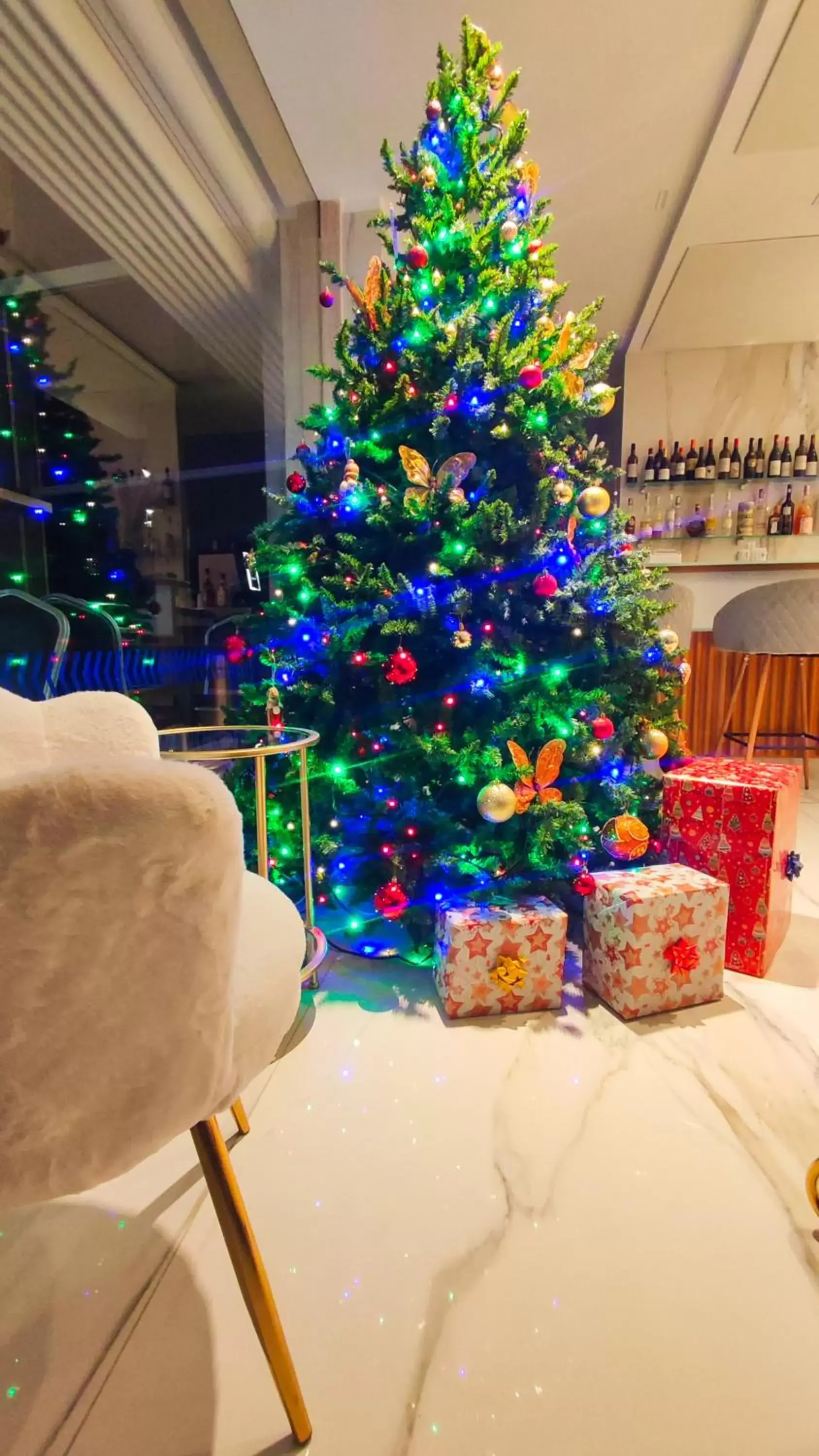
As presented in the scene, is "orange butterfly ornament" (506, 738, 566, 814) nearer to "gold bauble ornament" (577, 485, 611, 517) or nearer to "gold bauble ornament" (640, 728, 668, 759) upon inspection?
"gold bauble ornament" (640, 728, 668, 759)

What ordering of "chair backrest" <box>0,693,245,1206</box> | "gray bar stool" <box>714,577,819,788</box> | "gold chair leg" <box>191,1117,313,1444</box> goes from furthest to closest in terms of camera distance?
"gray bar stool" <box>714,577,819,788</box>, "gold chair leg" <box>191,1117,313,1444</box>, "chair backrest" <box>0,693,245,1206</box>

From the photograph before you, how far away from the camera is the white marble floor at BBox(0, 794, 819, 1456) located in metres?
0.58

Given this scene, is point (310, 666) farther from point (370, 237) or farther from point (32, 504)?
point (370, 237)

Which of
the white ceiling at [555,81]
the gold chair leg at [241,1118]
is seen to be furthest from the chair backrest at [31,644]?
the white ceiling at [555,81]

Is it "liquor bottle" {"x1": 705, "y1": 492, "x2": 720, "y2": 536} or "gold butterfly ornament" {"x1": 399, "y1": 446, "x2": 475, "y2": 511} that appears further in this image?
"liquor bottle" {"x1": 705, "y1": 492, "x2": 720, "y2": 536}

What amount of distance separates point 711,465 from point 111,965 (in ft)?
12.8

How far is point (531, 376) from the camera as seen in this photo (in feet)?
4.35

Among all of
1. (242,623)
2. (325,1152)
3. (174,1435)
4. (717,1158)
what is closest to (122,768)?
(174,1435)

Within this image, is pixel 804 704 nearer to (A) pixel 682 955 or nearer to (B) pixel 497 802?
(A) pixel 682 955

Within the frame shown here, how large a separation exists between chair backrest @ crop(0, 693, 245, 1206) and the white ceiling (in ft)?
7.38

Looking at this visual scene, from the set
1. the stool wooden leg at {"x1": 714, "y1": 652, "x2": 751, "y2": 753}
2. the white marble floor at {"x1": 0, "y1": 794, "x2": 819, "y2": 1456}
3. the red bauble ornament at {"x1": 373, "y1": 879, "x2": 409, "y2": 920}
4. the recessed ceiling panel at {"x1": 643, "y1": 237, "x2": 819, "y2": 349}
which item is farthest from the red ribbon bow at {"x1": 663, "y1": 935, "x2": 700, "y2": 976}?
the recessed ceiling panel at {"x1": 643, "y1": 237, "x2": 819, "y2": 349}

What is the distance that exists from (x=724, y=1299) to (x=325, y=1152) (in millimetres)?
486

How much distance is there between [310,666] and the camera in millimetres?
1462

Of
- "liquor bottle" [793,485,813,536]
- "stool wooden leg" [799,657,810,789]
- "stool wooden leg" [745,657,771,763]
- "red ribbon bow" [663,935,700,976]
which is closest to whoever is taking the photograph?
"red ribbon bow" [663,935,700,976]
